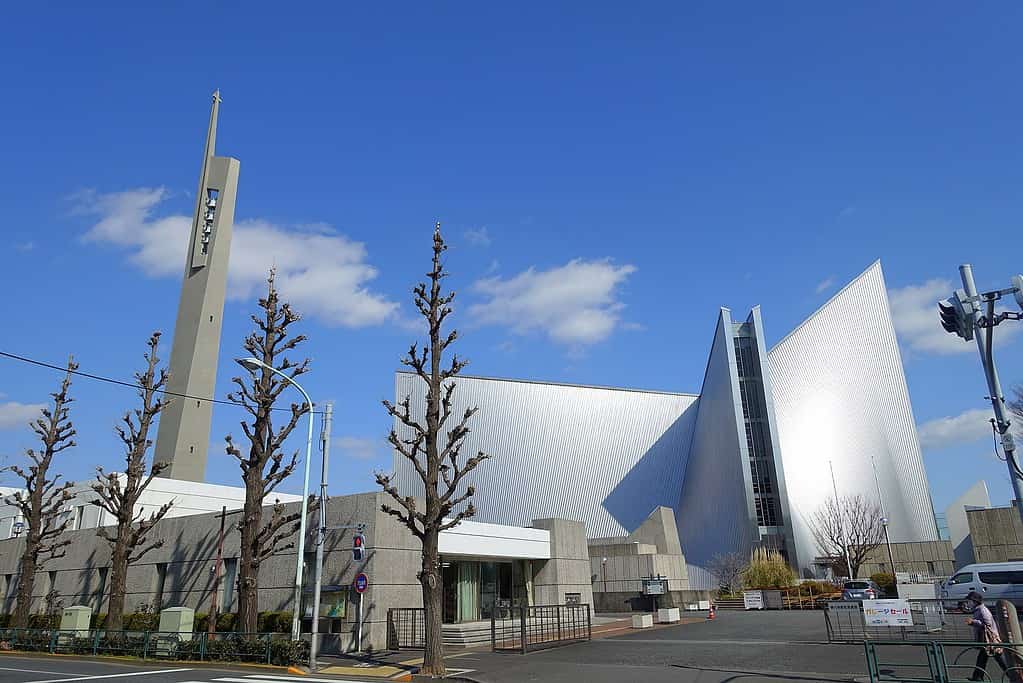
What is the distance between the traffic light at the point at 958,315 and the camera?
11055 millimetres

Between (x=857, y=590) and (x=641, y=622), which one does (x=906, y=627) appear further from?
(x=857, y=590)

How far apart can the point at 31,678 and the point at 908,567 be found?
49543 mm

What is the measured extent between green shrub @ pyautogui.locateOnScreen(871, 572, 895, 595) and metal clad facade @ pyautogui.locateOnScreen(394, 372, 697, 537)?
1906cm

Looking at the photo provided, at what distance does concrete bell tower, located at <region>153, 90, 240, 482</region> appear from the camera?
43.8 m

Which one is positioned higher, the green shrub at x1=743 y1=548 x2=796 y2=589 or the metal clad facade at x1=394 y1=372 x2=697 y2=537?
the metal clad facade at x1=394 y1=372 x2=697 y2=537

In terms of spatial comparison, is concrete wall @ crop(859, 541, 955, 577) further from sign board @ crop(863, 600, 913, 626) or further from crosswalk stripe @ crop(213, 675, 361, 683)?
crosswalk stripe @ crop(213, 675, 361, 683)

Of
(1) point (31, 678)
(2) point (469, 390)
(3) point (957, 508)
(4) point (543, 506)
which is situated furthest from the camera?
(2) point (469, 390)

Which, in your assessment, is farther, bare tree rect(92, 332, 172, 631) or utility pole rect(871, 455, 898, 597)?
utility pole rect(871, 455, 898, 597)

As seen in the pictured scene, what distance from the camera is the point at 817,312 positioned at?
5641cm

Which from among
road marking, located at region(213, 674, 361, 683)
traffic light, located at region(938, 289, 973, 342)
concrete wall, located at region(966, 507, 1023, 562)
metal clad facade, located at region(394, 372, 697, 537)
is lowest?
road marking, located at region(213, 674, 361, 683)

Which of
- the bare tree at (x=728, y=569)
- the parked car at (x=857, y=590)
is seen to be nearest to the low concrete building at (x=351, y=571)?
the parked car at (x=857, y=590)

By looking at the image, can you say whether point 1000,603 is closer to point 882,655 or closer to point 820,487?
point 882,655

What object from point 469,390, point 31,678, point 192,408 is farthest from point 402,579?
point 469,390

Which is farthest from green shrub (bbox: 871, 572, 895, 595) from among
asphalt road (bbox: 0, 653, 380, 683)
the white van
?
asphalt road (bbox: 0, 653, 380, 683)
